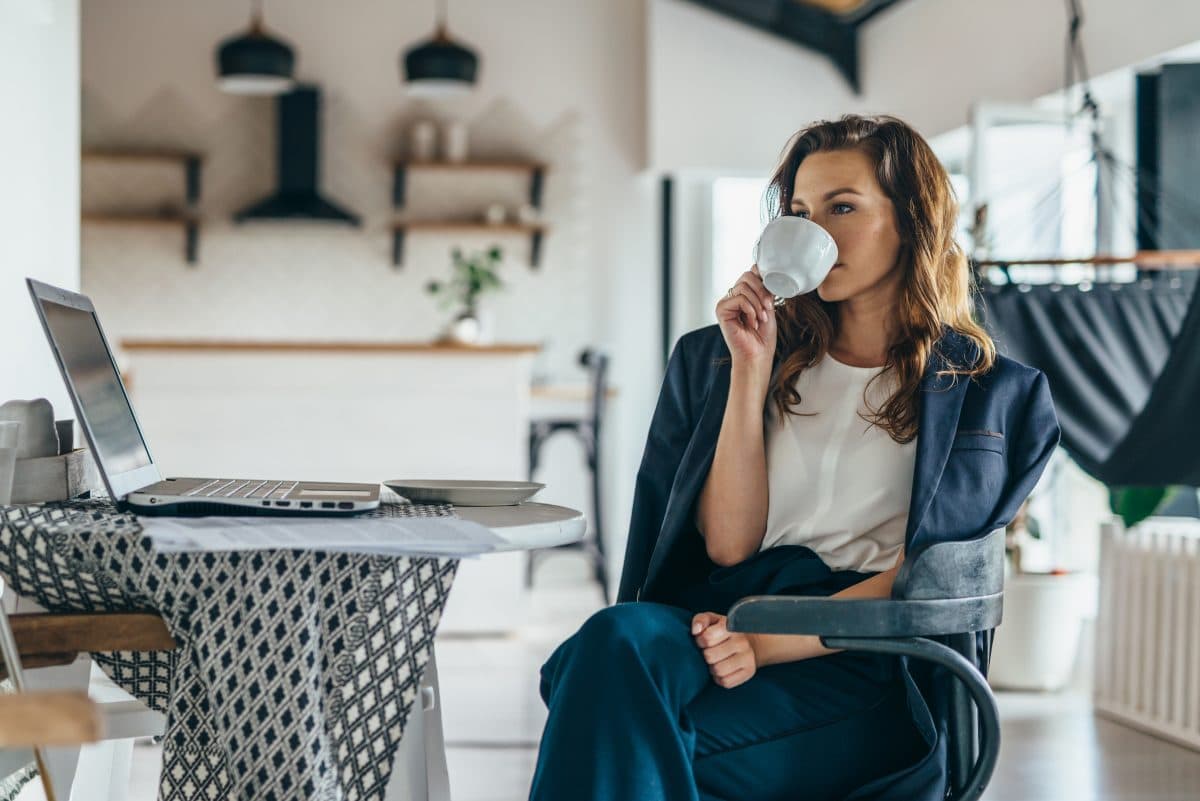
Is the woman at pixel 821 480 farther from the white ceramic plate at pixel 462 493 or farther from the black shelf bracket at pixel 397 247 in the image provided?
the black shelf bracket at pixel 397 247

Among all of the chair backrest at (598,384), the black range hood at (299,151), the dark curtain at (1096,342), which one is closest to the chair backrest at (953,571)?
the dark curtain at (1096,342)

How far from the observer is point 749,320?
1559mm

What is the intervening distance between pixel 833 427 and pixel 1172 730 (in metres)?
2.21

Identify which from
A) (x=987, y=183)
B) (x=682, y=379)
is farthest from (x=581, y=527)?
(x=987, y=183)

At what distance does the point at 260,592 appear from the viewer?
4.00ft

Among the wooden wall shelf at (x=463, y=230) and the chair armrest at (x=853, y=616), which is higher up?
the wooden wall shelf at (x=463, y=230)

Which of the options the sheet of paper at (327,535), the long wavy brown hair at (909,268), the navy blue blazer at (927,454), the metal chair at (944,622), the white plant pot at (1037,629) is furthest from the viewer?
the white plant pot at (1037,629)

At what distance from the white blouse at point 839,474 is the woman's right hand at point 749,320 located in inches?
4.2

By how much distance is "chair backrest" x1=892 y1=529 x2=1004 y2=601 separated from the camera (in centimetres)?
130

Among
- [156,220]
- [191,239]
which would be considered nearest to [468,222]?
[191,239]

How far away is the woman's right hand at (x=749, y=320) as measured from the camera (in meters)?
1.54

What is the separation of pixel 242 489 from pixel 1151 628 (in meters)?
2.73

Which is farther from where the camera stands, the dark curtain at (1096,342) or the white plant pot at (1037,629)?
the white plant pot at (1037,629)

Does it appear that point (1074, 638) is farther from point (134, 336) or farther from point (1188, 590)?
point (134, 336)
